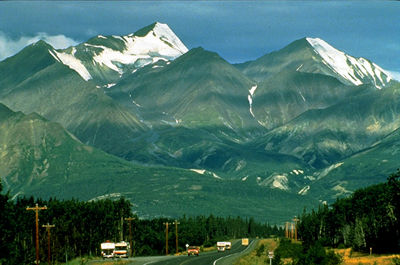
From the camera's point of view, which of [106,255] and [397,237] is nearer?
[397,237]

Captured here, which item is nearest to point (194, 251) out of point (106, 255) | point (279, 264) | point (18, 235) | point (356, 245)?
point (106, 255)

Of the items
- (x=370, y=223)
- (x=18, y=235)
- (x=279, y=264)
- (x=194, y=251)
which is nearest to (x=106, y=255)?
(x=194, y=251)

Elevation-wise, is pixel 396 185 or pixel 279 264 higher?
pixel 396 185

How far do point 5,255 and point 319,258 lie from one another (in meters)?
47.2

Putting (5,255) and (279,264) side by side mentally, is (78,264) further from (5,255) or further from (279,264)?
(279,264)

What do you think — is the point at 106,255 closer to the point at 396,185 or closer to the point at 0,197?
the point at 0,197

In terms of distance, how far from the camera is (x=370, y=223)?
529 feet

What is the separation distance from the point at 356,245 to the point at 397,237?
19.2 metres

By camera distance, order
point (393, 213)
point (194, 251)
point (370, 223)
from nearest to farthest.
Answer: point (393, 213) < point (370, 223) < point (194, 251)

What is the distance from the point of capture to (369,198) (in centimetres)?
19375

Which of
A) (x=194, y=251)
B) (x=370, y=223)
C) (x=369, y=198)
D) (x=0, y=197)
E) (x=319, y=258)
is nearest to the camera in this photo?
(x=319, y=258)

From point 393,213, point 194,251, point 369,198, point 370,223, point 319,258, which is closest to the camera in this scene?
point 319,258

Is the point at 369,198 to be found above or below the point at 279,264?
above

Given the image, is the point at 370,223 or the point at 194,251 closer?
the point at 370,223
